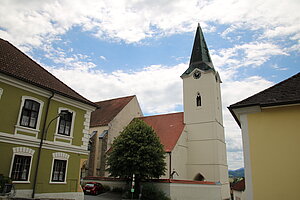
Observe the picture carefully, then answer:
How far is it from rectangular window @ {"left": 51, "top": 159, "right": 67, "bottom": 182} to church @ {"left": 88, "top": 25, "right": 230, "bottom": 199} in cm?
Result: 1382

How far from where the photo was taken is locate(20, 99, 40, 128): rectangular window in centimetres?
1340

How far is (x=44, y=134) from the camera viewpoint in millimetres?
14156

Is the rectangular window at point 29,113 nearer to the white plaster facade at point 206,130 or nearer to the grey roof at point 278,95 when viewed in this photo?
the grey roof at point 278,95

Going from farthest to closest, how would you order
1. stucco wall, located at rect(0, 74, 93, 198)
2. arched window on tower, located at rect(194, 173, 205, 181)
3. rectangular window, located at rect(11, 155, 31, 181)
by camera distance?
arched window on tower, located at rect(194, 173, 205, 181), rectangular window, located at rect(11, 155, 31, 181), stucco wall, located at rect(0, 74, 93, 198)

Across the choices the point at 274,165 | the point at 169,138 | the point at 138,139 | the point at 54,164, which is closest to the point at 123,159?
the point at 138,139

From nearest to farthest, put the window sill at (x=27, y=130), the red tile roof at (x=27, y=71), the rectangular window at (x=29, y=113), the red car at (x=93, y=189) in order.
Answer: the window sill at (x=27, y=130) → the red tile roof at (x=27, y=71) → the rectangular window at (x=29, y=113) → the red car at (x=93, y=189)

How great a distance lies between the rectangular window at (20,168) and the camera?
1249cm

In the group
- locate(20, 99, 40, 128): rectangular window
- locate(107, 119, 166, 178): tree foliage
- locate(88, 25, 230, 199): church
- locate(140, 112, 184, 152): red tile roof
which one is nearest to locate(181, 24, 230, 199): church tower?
locate(88, 25, 230, 199): church

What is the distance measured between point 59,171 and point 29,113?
13.3 ft

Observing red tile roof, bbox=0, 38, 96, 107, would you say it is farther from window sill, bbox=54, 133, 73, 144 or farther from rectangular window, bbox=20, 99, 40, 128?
window sill, bbox=54, 133, 73, 144

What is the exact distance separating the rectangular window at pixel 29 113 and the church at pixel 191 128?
16.0 metres

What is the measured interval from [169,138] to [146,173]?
33.4 ft

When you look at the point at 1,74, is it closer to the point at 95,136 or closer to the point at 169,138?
the point at 95,136

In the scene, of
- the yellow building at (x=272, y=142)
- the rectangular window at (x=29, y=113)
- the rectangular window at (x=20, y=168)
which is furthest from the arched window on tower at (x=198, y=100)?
the yellow building at (x=272, y=142)
